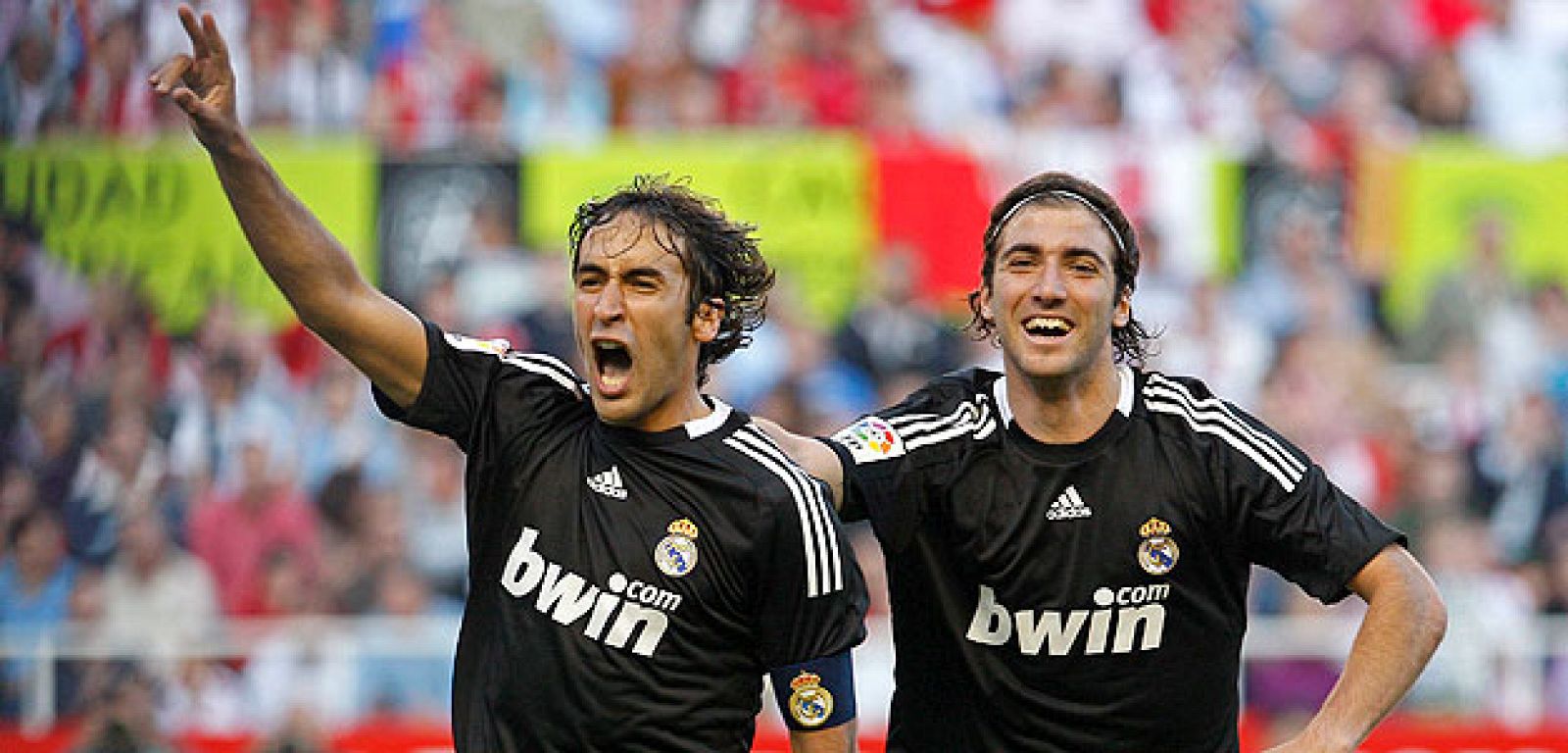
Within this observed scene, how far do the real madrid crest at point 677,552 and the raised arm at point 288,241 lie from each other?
0.61m

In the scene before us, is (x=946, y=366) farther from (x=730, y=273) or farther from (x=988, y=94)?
(x=730, y=273)

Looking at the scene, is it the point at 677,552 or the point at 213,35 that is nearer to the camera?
the point at 213,35

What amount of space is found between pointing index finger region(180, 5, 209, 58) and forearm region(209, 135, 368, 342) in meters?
0.18

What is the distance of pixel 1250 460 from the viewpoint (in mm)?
5277

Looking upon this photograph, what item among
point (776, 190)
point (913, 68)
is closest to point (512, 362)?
point (776, 190)

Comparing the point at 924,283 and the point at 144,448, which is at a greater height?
the point at 924,283

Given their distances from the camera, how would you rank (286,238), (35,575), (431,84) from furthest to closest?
(431,84) < (35,575) < (286,238)

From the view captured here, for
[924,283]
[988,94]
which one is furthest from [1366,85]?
[924,283]

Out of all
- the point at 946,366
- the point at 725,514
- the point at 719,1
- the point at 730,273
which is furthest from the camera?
the point at 719,1

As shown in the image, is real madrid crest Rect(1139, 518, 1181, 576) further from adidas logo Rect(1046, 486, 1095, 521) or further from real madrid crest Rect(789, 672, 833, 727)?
real madrid crest Rect(789, 672, 833, 727)

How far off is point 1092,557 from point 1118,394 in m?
0.41

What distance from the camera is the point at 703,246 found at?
16.4 feet

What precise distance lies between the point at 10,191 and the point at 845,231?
3952mm

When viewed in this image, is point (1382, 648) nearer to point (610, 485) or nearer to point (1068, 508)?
point (1068, 508)
